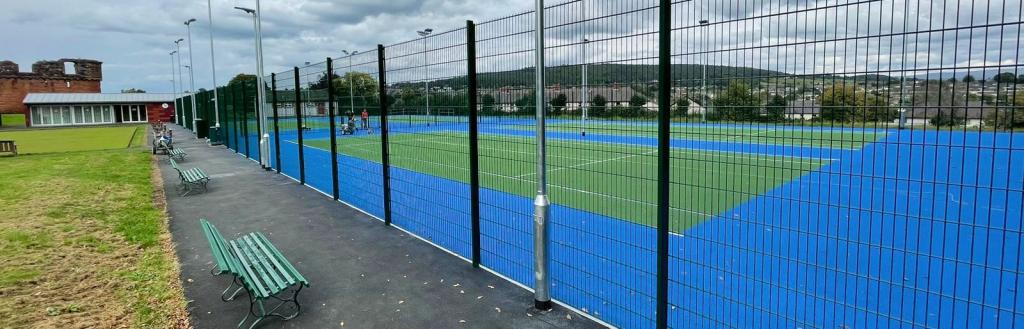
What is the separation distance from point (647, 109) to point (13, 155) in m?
27.3

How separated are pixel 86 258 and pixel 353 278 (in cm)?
369

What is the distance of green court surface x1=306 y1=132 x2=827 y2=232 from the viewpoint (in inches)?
240

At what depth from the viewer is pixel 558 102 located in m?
5.11

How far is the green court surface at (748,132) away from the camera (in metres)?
3.32

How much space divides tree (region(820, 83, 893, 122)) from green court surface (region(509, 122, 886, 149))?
94mm

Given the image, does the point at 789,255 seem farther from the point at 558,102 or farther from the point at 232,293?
the point at 232,293

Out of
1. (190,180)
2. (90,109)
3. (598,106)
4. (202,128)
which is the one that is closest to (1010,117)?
(598,106)

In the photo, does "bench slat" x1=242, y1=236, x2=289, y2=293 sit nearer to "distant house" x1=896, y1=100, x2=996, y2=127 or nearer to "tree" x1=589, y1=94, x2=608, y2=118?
"tree" x1=589, y1=94, x2=608, y2=118

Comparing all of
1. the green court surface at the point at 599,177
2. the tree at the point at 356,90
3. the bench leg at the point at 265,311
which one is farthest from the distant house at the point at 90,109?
the bench leg at the point at 265,311

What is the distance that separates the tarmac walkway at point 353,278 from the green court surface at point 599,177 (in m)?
1.30

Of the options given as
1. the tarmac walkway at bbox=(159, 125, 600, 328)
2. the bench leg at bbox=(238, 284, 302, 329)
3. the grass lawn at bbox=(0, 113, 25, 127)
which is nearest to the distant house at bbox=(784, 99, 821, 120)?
the tarmac walkway at bbox=(159, 125, 600, 328)

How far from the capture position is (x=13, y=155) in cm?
2258

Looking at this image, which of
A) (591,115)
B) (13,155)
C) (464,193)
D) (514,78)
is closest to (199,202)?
(464,193)

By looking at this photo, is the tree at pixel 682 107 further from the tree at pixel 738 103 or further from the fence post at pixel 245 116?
the fence post at pixel 245 116
